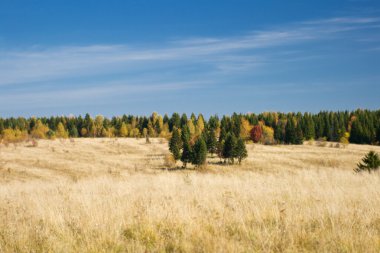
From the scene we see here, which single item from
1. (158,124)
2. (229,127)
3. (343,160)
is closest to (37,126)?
(158,124)

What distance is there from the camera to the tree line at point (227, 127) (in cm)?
13600

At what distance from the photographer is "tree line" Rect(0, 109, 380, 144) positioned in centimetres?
13600

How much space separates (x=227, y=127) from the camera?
5561 inches

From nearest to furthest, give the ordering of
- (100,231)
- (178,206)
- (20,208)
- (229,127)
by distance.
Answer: (100,231) → (178,206) → (20,208) → (229,127)

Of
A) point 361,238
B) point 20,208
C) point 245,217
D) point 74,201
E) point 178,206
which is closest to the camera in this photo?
point 361,238

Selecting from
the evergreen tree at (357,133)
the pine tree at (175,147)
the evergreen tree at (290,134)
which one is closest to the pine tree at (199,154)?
the pine tree at (175,147)

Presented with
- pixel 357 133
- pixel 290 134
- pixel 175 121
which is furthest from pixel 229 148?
pixel 175 121

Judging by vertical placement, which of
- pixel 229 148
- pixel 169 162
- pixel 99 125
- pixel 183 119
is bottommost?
pixel 169 162

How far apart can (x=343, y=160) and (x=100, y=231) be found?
82.5 metres

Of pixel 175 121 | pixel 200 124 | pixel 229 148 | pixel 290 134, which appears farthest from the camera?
pixel 175 121

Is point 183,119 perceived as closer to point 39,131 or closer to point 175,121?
point 175,121

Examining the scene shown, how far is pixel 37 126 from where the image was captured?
527ft

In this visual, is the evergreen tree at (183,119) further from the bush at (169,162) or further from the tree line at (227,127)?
the bush at (169,162)

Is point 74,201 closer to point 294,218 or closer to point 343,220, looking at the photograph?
point 294,218
